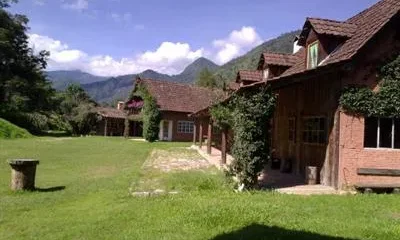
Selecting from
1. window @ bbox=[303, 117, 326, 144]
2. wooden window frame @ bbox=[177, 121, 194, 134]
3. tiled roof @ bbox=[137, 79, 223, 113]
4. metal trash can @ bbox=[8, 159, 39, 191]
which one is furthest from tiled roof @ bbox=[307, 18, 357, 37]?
wooden window frame @ bbox=[177, 121, 194, 134]

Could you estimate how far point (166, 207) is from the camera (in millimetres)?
10875

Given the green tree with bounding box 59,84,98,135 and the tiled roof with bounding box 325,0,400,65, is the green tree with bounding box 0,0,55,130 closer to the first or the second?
the green tree with bounding box 59,84,98,135

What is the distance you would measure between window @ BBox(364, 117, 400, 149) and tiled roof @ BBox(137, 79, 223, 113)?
33721mm

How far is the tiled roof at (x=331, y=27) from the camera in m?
15.7

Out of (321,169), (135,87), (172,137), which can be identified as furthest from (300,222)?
(135,87)

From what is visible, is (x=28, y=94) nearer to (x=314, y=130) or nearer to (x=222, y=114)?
(x=222, y=114)

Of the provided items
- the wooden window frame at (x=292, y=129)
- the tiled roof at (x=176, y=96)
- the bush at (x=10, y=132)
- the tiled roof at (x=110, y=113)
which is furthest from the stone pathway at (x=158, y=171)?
the tiled roof at (x=110, y=113)

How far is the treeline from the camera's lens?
54312 millimetres

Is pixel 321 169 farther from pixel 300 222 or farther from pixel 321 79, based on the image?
pixel 300 222

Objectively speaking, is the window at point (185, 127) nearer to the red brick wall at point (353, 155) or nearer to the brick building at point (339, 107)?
the brick building at point (339, 107)

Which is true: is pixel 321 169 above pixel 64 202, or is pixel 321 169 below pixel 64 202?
above

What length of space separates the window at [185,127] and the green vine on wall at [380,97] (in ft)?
117

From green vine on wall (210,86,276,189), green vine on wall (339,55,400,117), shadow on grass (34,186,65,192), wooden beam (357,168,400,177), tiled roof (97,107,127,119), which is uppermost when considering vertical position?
tiled roof (97,107,127,119)

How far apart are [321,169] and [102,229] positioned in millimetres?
8641
